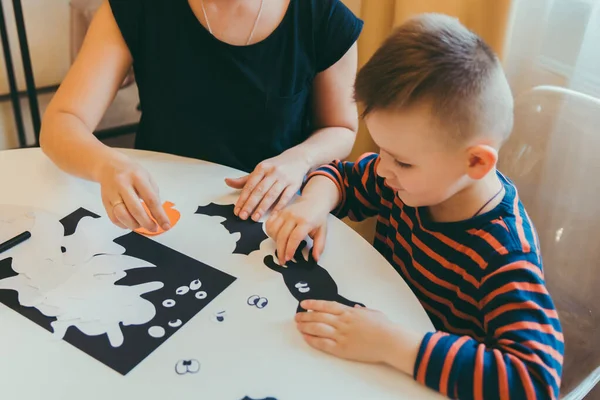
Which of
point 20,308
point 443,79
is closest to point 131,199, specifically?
point 20,308

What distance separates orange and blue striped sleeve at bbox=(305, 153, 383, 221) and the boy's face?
20 cm

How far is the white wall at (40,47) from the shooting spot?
99.4 inches

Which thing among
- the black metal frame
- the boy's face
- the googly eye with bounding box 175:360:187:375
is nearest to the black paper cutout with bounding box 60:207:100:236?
the googly eye with bounding box 175:360:187:375

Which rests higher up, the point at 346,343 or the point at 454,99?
the point at 454,99

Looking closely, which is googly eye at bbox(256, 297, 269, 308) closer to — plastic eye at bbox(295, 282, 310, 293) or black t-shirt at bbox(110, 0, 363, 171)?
plastic eye at bbox(295, 282, 310, 293)

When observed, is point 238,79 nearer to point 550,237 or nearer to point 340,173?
point 340,173

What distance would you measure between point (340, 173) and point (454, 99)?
1.15 ft

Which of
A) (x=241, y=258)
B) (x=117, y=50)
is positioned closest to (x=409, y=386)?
(x=241, y=258)

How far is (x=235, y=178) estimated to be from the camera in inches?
39.9

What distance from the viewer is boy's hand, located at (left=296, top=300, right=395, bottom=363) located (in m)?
0.67

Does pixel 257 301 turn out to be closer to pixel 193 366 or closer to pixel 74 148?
pixel 193 366

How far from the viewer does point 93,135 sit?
3.34ft

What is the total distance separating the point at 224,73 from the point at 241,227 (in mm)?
357

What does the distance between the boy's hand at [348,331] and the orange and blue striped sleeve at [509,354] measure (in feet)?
0.16
